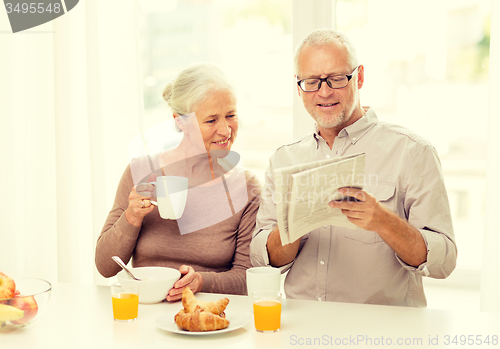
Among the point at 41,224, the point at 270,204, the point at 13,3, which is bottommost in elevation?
the point at 41,224

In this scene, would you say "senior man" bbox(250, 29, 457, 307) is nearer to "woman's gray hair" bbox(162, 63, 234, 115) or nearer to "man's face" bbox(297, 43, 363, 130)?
"man's face" bbox(297, 43, 363, 130)

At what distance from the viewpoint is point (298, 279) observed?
1.60 m

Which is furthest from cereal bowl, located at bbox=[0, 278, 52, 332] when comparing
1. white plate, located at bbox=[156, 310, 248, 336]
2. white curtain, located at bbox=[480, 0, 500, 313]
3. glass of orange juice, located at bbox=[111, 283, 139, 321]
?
white curtain, located at bbox=[480, 0, 500, 313]

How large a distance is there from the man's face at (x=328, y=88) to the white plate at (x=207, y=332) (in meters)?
0.74

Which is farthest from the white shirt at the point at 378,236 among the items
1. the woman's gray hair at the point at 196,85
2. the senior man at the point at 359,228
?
the woman's gray hair at the point at 196,85

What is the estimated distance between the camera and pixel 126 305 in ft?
3.64

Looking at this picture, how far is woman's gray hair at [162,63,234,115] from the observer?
67.8 inches

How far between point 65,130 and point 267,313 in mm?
1731

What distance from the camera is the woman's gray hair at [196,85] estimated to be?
5.65 ft

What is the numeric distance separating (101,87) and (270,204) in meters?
1.21

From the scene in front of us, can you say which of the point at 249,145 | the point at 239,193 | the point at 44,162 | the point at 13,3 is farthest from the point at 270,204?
the point at 13,3

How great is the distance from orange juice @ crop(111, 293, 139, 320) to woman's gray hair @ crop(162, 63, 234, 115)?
81 cm

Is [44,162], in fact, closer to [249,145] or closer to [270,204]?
[249,145]

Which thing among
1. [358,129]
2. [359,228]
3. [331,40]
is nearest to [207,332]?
[359,228]
